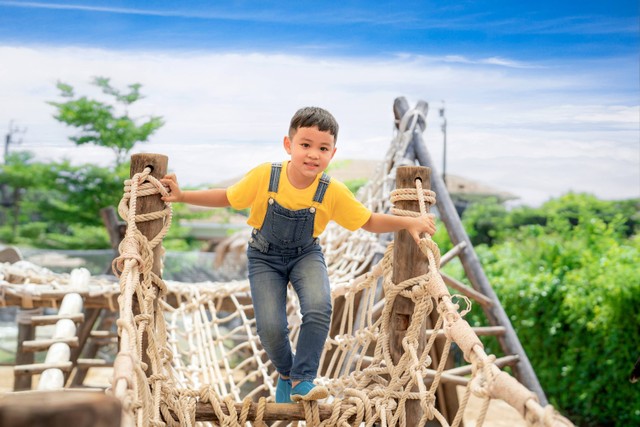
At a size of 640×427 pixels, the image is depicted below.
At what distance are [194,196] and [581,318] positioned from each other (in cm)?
270


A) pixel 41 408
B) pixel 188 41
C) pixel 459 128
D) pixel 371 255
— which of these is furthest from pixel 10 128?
pixel 41 408

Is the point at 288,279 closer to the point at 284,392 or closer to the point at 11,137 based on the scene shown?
the point at 284,392

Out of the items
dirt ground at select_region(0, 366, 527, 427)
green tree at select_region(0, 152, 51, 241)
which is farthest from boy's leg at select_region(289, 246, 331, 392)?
green tree at select_region(0, 152, 51, 241)

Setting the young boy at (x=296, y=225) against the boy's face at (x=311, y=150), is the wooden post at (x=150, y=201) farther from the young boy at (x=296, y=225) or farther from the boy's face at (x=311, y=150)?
the boy's face at (x=311, y=150)

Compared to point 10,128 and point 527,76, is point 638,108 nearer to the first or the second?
point 527,76

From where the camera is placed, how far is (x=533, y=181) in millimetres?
9805

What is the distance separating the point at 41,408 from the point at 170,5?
36.4 ft

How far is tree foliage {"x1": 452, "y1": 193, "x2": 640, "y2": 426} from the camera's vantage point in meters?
3.54

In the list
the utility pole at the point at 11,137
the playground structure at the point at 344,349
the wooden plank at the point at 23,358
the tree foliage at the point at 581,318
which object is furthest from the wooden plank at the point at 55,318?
the utility pole at the point at 11,137

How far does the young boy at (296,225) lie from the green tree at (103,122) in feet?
27.6

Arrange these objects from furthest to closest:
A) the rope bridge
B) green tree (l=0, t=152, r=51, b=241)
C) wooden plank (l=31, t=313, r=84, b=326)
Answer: green tree (l=0, t=152, r=51, b=241) → wooden plank (l=31, t=313, r=84, b=326) → the rope bridge

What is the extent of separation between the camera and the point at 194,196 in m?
1.58

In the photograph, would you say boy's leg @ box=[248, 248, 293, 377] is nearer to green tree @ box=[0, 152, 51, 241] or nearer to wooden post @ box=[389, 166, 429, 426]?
wooden post @ box=[389, 166, 429, 426]

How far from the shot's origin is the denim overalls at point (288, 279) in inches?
60.8
